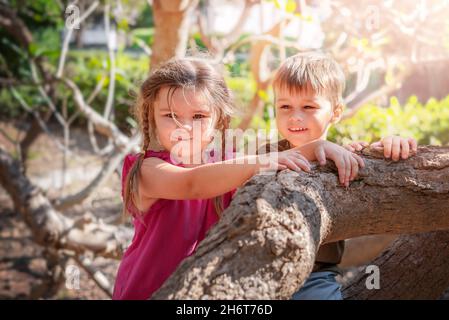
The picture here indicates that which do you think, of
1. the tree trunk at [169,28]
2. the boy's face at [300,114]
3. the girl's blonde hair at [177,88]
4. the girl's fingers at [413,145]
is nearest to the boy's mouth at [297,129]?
the boy's face at [300,114]

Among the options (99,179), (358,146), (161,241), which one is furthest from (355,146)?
(99,179)

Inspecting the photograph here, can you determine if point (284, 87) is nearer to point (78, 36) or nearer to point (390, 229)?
point (390, 229)

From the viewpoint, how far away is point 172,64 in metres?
2.11

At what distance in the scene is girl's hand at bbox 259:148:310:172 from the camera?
1.69 m

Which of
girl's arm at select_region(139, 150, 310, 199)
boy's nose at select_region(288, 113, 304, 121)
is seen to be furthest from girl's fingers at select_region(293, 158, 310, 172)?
boy's nose at select_region(288, 113, 304, 121)

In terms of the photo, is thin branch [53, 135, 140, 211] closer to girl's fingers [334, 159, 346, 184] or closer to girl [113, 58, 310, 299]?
girl [113, 58, 310, 299]

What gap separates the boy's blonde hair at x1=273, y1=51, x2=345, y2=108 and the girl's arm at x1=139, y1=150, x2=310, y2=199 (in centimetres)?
54

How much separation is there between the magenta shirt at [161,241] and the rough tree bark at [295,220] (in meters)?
0.45

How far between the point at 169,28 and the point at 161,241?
2222 millimetres

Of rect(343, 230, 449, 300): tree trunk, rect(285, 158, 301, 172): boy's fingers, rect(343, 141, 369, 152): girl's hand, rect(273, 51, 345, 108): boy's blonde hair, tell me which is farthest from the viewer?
rect(343, 230, 449, 300): tree trunk

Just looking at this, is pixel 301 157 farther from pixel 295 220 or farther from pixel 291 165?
pixel 295 220

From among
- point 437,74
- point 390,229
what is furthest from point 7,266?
point 437,74

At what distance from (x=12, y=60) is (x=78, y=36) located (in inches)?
110

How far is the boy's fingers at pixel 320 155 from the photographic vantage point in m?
1.73
